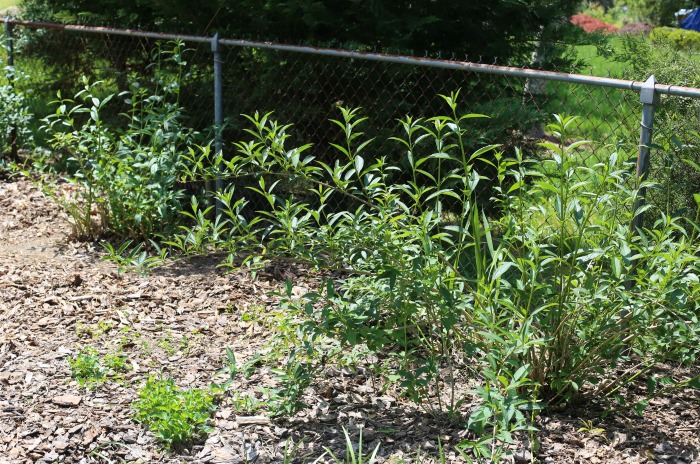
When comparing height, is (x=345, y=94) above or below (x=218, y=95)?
above

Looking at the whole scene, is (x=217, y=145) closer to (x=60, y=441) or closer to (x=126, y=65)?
(x=126, y=65)

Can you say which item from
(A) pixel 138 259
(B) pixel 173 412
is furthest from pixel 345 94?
(B) pixel 173 412

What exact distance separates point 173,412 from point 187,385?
19.4 inches

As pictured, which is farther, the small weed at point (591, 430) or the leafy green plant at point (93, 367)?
the leafy green plant at point (93, 367)

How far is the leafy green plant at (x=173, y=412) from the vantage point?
129 inches

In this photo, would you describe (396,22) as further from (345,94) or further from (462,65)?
(462,65)

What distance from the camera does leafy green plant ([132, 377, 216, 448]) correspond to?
3.28 meters

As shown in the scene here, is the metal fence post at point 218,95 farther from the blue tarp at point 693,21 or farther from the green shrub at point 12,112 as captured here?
the blue tarp at point 693,21

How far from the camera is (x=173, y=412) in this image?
333 centimetres

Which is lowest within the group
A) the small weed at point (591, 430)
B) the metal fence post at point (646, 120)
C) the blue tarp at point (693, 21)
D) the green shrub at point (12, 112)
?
the small weed at point (591, 430)

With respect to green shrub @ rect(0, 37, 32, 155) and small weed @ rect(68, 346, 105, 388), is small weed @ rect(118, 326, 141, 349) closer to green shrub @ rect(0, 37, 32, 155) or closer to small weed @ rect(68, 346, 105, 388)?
small weed @ rect(68, 346, 105, 388)

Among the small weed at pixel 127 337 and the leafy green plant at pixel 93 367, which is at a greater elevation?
the leafy green plant at pixel 93 367

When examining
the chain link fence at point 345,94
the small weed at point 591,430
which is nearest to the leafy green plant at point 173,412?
the small weed at point 591,430

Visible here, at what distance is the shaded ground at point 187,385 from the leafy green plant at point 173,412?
5 cm
